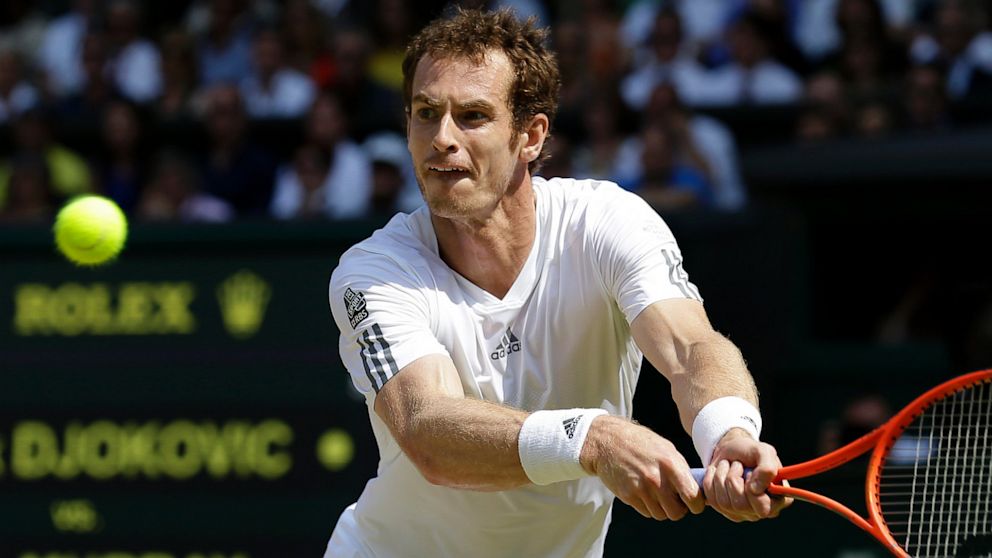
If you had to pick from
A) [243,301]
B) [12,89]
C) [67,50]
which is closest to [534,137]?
[243,301]

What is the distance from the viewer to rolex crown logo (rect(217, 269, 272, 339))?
26.5 ft

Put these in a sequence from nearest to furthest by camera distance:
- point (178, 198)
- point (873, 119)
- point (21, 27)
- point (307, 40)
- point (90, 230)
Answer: point (90, 230) → point (873, 119) → point (178, 198) → point (307, 40) → point (21, 27)

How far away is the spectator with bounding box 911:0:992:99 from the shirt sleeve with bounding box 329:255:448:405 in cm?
585

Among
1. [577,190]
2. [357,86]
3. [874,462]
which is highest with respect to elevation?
[357,86]

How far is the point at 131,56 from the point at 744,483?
29.2 feet

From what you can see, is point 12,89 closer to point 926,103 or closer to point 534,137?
point 926,103

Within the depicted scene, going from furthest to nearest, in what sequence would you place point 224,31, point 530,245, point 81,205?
1. point 224,31
2. point 81,205
3. point 530,245

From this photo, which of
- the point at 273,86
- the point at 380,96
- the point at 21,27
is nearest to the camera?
the point at 380,96

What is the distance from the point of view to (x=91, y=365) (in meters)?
8.16

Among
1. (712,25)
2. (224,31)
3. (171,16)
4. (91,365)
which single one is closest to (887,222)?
(712,25)

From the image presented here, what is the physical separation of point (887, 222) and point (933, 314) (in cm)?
56

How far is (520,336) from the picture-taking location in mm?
4297

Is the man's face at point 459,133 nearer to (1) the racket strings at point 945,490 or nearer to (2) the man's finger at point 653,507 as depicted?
(2) the man's finger at point 653,507

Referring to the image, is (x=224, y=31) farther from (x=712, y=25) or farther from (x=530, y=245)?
(x=530, y=245)
